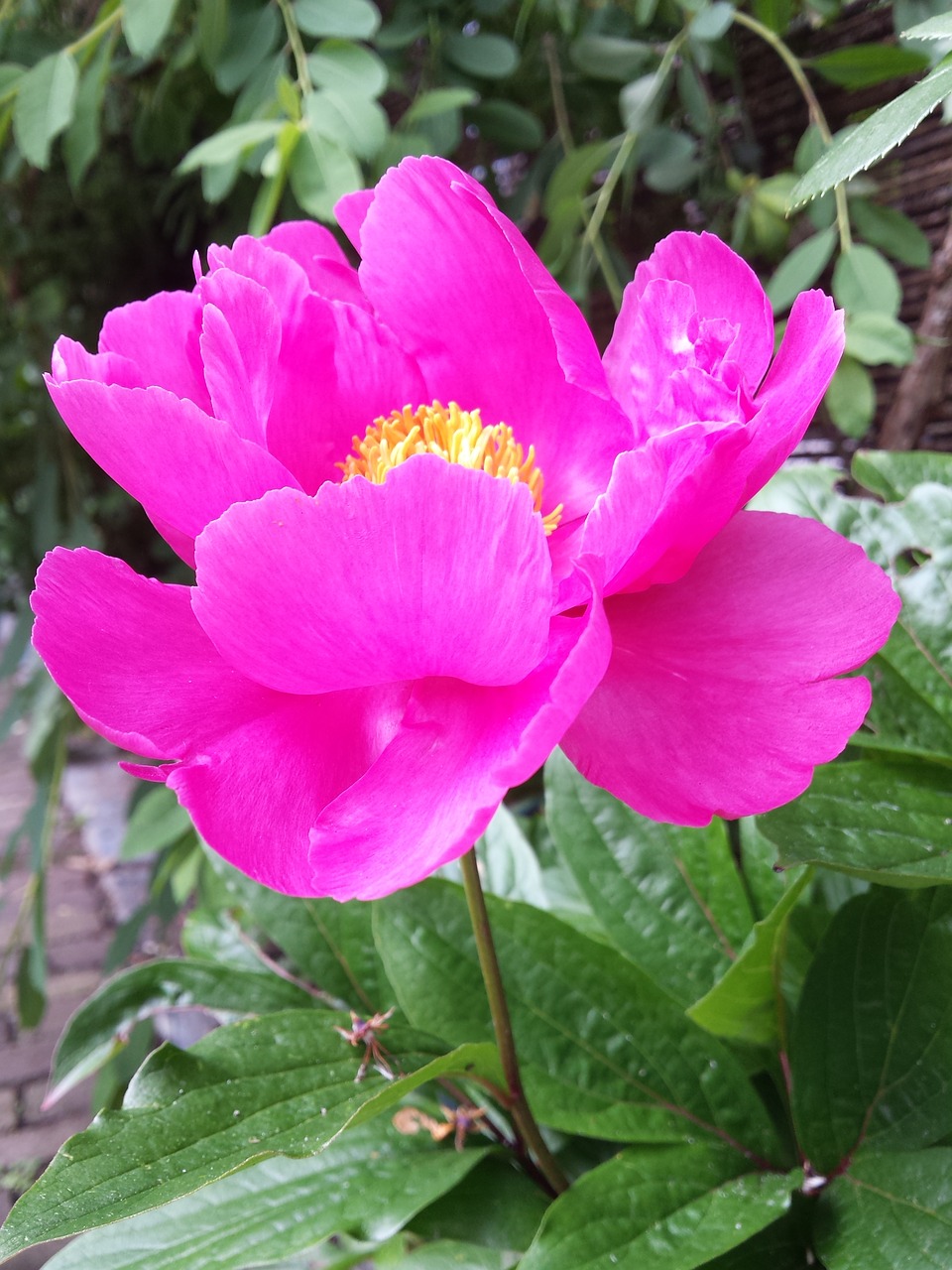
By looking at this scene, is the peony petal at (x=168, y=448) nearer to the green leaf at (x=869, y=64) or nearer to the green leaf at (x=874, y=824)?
the green leaf at (x=874, y=824)

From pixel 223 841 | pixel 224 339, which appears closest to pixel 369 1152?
pixel 223 841

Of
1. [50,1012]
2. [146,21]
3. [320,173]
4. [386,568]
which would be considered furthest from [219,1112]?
[50,1012]

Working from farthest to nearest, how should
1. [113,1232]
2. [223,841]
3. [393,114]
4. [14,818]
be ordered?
[14,818]
[393,114]
[113,1232]
[223,841]

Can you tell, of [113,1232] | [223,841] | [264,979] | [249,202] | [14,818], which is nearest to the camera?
[223,841]

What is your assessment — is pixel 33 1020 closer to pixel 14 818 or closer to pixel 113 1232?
pixel 113 1232

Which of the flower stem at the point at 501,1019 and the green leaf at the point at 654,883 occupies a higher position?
the flower stem at the point at 501,1019

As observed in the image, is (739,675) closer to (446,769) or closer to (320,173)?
(446,769)

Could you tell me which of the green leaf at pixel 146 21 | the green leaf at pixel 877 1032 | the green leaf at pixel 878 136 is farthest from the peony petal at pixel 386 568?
the green leaf at pixel 146 21
